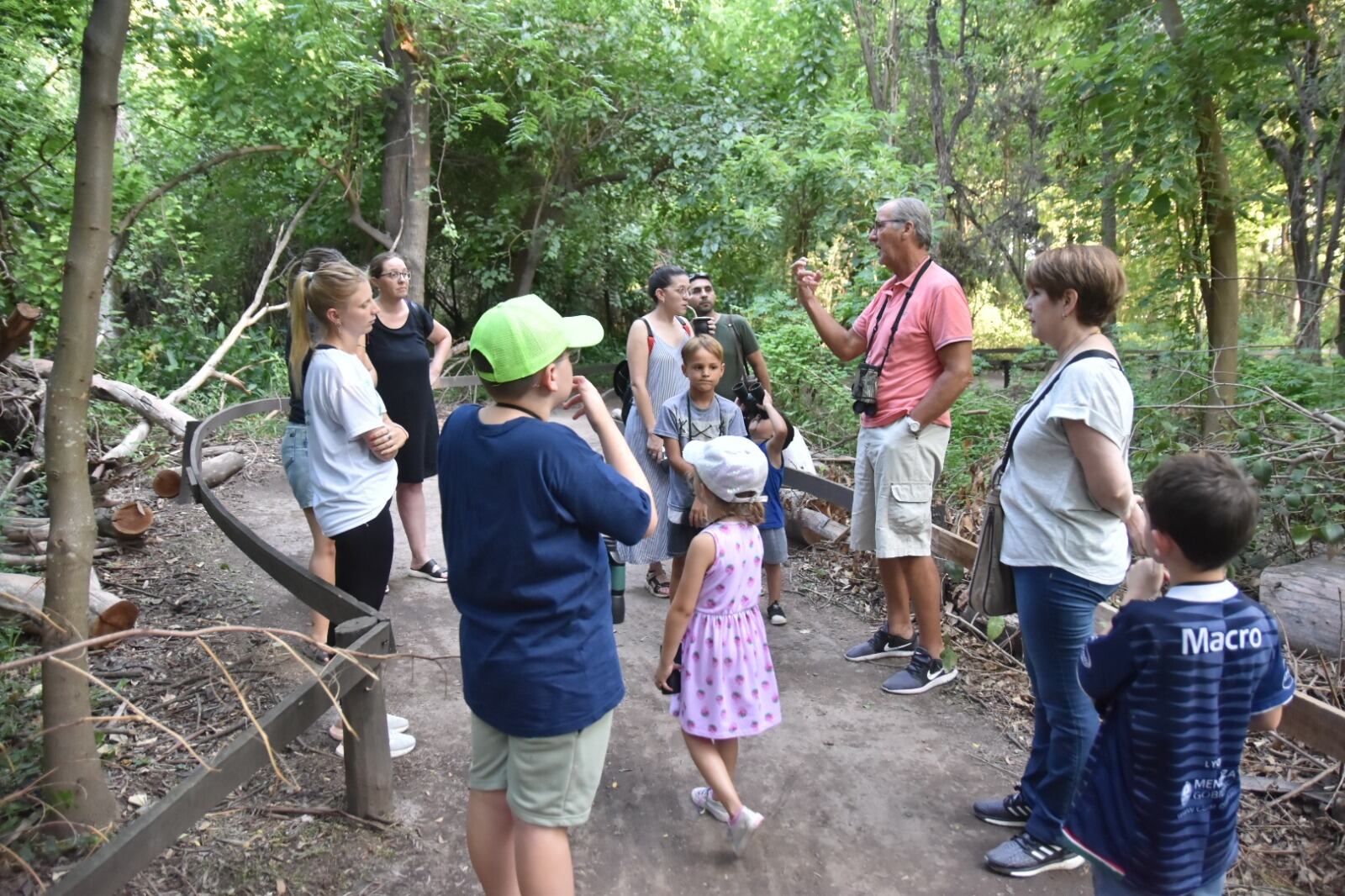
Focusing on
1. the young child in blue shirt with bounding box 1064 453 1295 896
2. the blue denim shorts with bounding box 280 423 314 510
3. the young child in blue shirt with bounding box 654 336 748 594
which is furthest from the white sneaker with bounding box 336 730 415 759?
the young child in blue shirt with bounding box 1064 453 1295 896

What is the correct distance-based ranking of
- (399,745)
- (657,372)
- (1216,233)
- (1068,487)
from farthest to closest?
(1216,233), (657,372), (399,745), (1068,487)

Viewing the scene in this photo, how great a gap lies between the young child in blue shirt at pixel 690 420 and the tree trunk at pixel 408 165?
27.4 feet

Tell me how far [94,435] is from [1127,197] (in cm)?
870

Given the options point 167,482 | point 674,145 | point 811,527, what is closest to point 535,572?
point 811,527

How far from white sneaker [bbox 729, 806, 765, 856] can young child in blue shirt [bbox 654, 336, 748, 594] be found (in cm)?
157

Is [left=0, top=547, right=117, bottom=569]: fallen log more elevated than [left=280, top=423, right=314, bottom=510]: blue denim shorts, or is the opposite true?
[left=280, top=423, right=314, bottom=510]: blue denim shorts

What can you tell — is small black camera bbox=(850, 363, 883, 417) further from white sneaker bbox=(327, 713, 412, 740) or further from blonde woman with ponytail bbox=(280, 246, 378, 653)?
white sneaker bbox=(327, 713, 412, 740)

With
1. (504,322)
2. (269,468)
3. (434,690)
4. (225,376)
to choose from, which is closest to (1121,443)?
(504,322)

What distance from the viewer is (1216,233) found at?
696cm

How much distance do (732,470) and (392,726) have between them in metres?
1.83

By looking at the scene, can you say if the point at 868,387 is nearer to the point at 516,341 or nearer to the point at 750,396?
the point at 750,396

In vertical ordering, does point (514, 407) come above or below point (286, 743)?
above

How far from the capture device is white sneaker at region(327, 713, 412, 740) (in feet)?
11.3

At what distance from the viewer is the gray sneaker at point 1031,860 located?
8.96 ft
